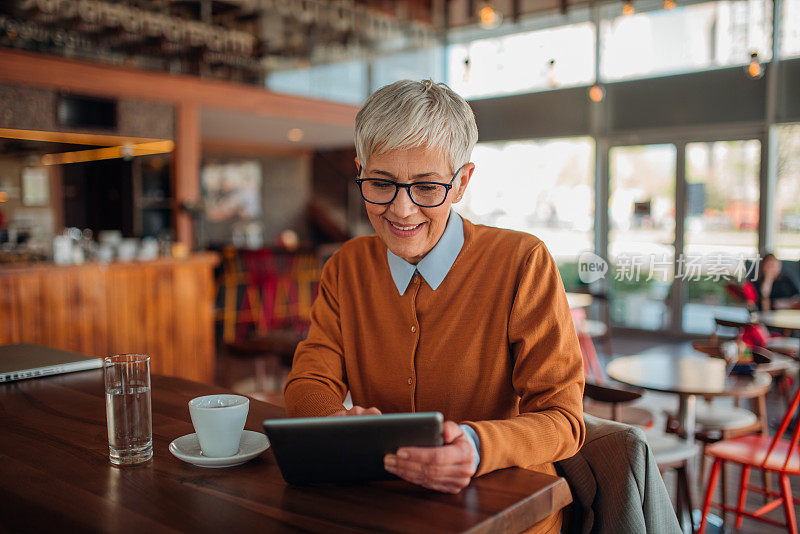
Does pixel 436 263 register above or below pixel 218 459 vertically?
above

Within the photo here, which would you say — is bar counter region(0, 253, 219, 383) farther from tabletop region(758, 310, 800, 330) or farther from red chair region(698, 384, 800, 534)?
tabletop region(758, 310, 800, 330)

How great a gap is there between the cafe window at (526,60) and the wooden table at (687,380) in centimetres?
583

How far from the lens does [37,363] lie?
1.82m

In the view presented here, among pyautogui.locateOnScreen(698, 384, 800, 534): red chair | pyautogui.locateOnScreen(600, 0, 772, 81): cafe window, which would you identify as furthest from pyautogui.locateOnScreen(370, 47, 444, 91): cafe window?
pyautogui.locateOnScreen(698, 384, 800, 534): red chair

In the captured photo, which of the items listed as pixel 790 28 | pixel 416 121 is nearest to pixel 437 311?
pixel 416 121

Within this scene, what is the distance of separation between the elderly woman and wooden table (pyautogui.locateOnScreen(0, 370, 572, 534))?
0.23 m

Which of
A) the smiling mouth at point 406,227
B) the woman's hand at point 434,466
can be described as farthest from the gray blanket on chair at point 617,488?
the smiling mouth at point 406,227

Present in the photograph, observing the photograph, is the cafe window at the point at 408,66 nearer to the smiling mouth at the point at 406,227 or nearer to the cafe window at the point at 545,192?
the cafe window at the point at 545,192

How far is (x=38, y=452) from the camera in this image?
Answer: 1188 mm

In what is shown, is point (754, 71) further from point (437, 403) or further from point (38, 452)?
point (38, 452)

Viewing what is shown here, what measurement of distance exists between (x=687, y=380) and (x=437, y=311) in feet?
6.95

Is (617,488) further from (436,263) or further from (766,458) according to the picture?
(766,458)

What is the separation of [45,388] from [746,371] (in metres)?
3.09

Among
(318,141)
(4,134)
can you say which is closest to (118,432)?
(4,134)
